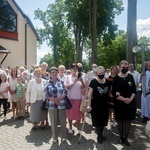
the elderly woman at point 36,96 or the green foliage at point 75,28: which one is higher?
the green foliage at point 75,28

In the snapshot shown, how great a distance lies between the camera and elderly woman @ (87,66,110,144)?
5.93 m

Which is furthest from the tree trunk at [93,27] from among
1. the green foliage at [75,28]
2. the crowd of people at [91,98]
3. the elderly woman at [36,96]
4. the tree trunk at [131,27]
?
the elderly woman at [36,96]

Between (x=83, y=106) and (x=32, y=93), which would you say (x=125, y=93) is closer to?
(x=83, y=106)

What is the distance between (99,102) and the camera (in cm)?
596

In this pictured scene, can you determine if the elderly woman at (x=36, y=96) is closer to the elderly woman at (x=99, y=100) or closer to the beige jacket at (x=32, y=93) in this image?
the beige jacket at (x=32, y=93)

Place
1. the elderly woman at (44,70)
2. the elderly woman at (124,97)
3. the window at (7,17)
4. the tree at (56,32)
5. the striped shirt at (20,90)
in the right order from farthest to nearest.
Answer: the tree at (56,32) → the window at (7,17) → the striped shirt at (20,90) → the elderly woman at (44,70) → the elderly woman at (124,97)

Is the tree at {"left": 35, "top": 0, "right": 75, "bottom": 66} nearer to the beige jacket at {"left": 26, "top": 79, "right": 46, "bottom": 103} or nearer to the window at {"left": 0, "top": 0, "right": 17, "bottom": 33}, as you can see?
the window at {"left": 0, "top": 0, "right": 17, "bottom": 33}

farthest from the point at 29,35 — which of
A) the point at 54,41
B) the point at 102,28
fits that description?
the point at 54,41

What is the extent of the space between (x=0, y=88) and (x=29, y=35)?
19.2m

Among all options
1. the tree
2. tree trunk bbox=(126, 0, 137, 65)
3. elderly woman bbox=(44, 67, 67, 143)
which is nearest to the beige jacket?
elderly woman bbox=(44, 67, 67, 143)

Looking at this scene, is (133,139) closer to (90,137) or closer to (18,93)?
(90,137)

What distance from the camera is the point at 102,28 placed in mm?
23484

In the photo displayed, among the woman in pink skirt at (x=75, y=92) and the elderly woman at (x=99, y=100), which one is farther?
the woman in pink skirt at (x=75, y=92)

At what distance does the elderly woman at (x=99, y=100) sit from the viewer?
5934mm
